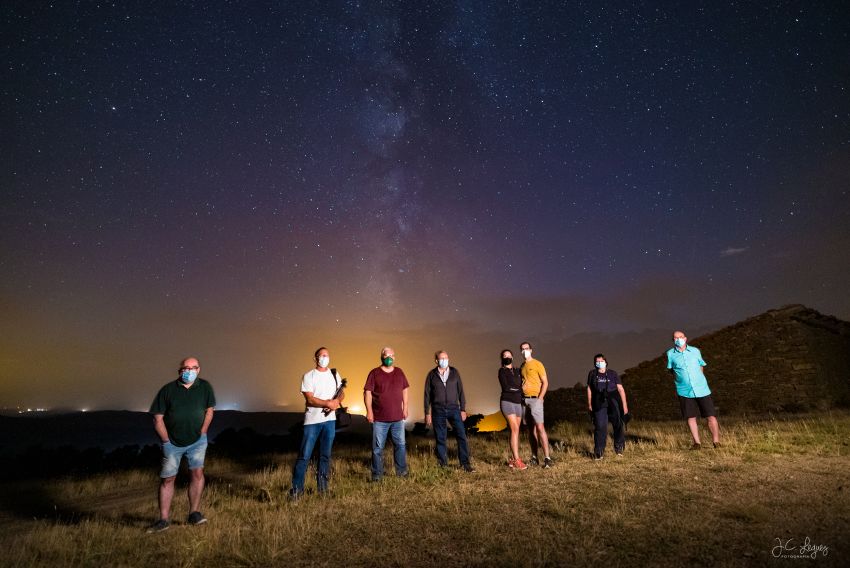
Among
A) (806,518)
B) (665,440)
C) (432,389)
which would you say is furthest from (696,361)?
(432,389)

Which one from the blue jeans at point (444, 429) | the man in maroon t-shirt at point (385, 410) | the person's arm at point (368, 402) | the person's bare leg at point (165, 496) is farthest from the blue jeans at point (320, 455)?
the blue jeans at point (444, 429)

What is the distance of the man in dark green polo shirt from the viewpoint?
4.86m

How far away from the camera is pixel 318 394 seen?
20.9 ft

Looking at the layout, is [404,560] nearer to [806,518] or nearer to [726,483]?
[806,518]

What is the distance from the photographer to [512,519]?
4.43 meters

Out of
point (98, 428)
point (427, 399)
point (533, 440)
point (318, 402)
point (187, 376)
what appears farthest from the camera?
point (98, 428)

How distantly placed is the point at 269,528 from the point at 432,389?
3.67m

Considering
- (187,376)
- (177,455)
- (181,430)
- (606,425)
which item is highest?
(187,376)

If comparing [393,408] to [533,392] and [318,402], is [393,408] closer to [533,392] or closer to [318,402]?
[318,402]

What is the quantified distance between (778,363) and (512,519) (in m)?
15.1

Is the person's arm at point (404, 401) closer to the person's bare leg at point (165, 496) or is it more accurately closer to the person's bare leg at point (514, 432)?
the person's bare leg at point (514, 432)
